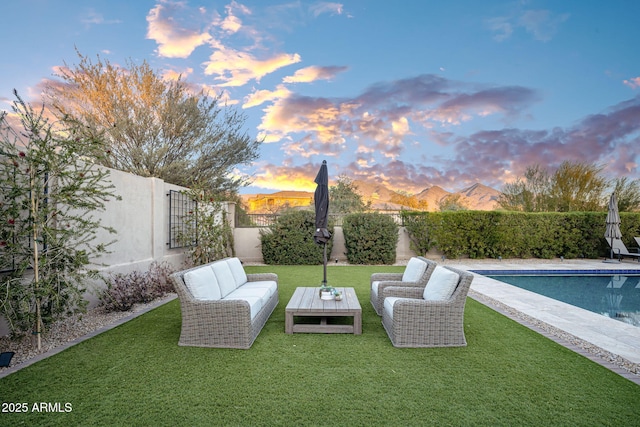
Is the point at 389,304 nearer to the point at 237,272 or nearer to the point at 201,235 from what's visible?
the point at 237,272

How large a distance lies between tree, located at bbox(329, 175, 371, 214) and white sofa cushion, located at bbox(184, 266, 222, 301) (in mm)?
19178

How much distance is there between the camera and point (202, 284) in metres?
4.04

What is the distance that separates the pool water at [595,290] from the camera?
5.82 m

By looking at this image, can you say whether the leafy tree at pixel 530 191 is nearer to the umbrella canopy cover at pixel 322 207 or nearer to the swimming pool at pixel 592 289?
the swimming pool at pixel 592 289

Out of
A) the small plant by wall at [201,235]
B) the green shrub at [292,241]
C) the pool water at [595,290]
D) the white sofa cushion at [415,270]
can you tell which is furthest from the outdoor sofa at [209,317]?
the green shrub at [292,241]

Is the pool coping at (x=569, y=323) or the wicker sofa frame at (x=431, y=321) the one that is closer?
the pool coping at (x=569, y=323)

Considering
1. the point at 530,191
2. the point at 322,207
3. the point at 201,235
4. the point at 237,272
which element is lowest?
the point at 237,272

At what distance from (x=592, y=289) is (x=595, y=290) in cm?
12

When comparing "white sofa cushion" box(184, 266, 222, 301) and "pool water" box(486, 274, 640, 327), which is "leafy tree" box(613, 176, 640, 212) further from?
"white sofa cushion" box(184, 266, 222, 301)

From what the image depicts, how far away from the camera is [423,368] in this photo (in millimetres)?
3207

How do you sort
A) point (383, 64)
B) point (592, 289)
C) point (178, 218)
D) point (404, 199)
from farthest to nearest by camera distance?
point (404, 199) → point (383, 64) → point (178, 218) → point (592, 289)

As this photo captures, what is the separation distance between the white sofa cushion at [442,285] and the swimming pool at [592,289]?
128 inches

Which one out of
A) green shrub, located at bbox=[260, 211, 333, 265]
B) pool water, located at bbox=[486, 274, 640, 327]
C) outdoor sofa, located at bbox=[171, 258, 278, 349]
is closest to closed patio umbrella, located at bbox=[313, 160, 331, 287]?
outdoor sofa, located at bbox=[171, 258, 278, 349]

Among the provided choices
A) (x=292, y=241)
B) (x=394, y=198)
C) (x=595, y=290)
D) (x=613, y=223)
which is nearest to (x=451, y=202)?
(x=394, y=198)
